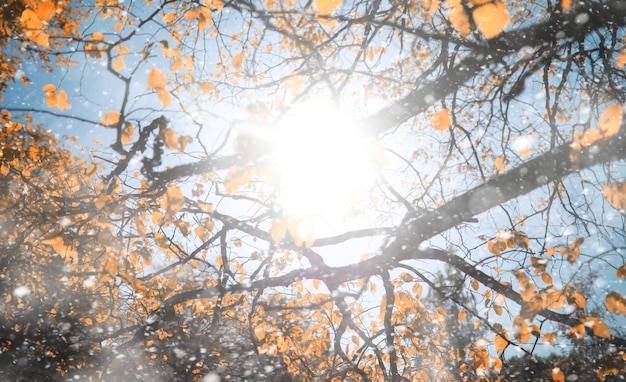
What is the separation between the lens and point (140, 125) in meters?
2.02

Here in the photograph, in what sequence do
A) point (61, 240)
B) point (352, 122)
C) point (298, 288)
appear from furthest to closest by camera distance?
point (298, 288) < point (352, 122) < point (61, 240)

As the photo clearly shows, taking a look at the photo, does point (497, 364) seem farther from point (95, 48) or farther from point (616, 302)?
point (95, 48)

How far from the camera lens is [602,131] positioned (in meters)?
2.17

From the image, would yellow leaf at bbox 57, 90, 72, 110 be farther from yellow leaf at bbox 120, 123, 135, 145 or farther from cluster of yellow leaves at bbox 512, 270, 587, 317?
cluster of yellow leaves at bbox 512, 270, 587, 317

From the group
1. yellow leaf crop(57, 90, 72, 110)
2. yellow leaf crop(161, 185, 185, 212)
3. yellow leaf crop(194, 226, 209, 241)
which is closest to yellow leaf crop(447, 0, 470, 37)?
yellow leaf crop(161, 185, 185, 212)

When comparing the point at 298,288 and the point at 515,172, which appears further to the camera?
the point at 298,288

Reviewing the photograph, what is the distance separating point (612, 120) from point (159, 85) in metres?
2.65

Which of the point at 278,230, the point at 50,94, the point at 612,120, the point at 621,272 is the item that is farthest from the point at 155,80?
the point at 621,272

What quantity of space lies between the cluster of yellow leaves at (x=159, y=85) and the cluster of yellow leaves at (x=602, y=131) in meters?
2.52

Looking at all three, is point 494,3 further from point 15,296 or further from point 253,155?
point 15,296

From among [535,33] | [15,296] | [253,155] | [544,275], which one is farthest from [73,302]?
[535,33]

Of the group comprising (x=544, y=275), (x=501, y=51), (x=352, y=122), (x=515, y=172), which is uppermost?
(x=501, y=51)

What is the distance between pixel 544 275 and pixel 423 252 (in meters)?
1.05

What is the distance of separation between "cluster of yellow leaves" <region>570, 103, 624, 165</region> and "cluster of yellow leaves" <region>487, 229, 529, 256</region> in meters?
0.90
